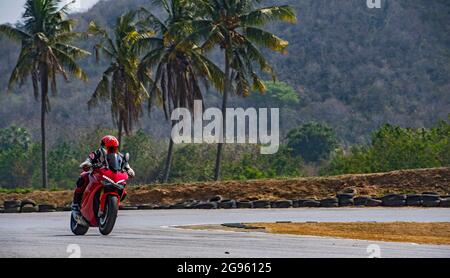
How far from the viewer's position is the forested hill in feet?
422

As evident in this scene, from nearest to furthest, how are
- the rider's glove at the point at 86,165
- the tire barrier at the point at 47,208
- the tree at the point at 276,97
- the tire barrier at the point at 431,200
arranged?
the rider's glove at the point at 86,165, the tire barrier at the point at 431,200, the tire barrier at the point at 47,208, the tree at the point at 276,97

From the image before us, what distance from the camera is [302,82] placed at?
140 meters

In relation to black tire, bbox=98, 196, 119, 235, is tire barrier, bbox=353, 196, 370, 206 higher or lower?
lower

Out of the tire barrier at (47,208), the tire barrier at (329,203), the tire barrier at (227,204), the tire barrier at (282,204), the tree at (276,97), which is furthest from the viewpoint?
the tree at (276,97)

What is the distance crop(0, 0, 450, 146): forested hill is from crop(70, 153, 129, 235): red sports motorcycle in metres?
98.3

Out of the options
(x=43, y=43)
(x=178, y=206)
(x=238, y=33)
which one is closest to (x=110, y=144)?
(x=178, y=206)

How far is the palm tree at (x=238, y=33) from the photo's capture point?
46.8 metres

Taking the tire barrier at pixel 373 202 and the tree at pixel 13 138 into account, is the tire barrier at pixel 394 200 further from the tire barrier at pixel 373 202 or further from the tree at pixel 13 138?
the tree at pixel 13 138

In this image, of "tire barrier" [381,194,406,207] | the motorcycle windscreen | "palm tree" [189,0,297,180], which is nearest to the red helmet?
the motorcycle windscreen

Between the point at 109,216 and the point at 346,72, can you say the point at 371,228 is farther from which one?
the point at 346,72

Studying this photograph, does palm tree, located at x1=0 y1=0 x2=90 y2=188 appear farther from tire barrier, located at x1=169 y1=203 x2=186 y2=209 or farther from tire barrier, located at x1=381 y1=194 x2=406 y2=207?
tire barrier, located at x1=381 y1=194 x2=406 y2=207

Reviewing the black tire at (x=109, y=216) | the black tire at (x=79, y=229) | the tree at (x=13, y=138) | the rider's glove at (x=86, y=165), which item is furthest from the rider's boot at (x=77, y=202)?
the tree at (x=13, y=138)
